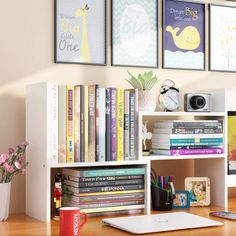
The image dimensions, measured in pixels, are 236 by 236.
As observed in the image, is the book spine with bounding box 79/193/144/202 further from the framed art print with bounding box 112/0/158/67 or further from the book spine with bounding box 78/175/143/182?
the framed art print with bounding box 112/0/158/67

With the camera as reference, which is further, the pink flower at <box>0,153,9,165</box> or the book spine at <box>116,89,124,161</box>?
the book spine at <box>116,89,124,161</box>

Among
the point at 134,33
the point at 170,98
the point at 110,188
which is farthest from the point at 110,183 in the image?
the point at 134,33

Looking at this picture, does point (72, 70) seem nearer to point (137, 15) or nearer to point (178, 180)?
point (137, 15)

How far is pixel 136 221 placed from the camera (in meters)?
2.34

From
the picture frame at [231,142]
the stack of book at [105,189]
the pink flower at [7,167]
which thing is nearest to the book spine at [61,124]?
the stack of book at [105,189]

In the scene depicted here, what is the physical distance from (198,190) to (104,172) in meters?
0.58

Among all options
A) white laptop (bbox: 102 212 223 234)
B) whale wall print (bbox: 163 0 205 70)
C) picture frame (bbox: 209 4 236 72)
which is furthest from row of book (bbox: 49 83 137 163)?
picture frame (bbox: 209 4 236 72)

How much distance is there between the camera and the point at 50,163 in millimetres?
2375

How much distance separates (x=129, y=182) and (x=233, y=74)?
106cm

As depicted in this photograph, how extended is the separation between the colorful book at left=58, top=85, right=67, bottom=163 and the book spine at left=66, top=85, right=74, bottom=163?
15 mm

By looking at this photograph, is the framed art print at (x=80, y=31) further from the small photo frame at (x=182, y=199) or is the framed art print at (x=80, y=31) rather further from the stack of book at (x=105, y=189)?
the small photo frame at (x=182, y=199)

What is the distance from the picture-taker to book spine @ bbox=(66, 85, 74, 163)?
2449 millimetres

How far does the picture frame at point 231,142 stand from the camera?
293 cm

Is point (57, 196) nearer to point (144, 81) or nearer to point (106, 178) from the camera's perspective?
point (106, 178)
